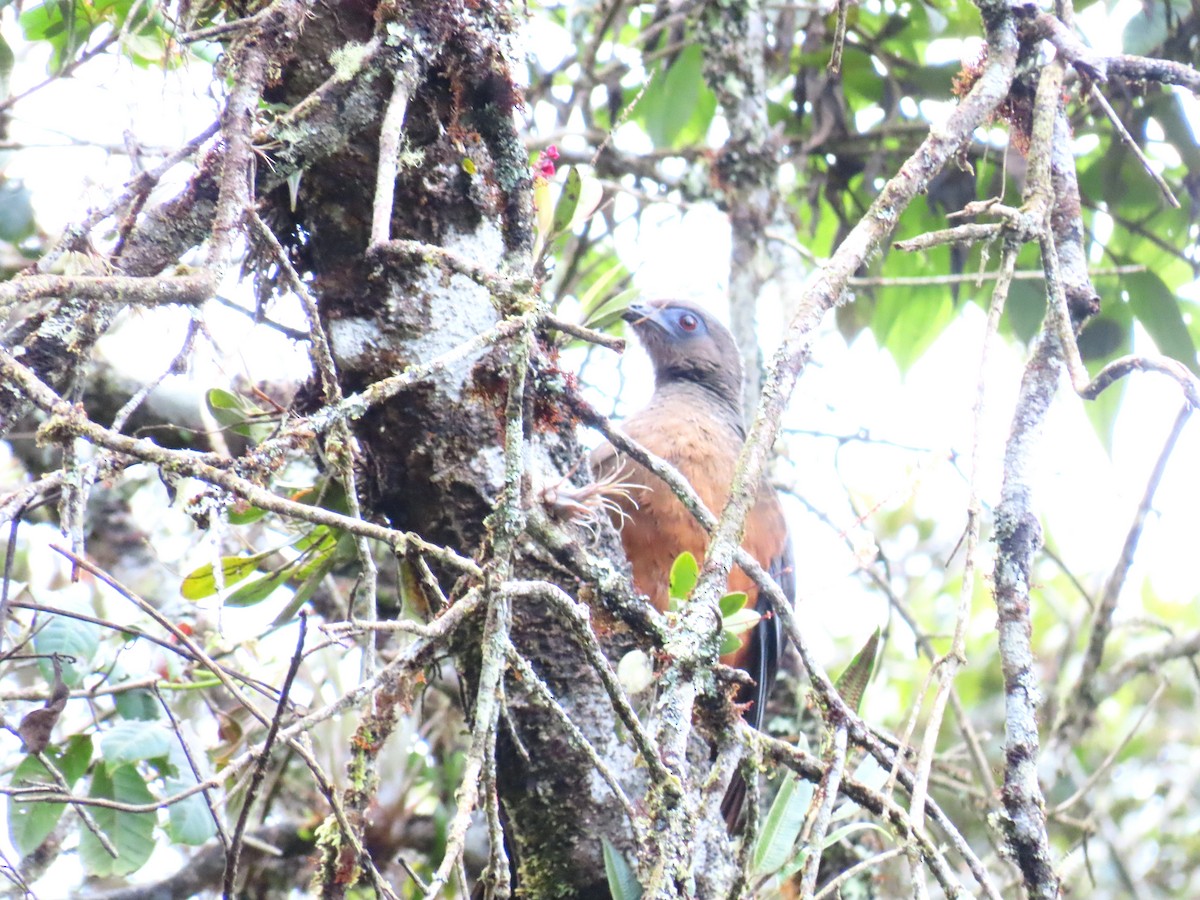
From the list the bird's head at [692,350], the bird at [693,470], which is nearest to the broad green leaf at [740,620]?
the bird at [693,470]

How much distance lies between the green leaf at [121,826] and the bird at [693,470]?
1.37 meters

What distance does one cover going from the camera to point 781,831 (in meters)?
2.48

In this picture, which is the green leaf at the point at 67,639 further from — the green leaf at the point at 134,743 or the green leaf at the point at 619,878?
the green leaf at the point at 619,878

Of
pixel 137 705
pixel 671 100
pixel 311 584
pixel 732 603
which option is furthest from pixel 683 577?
pixel 671 100

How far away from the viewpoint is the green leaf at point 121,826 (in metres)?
2.99

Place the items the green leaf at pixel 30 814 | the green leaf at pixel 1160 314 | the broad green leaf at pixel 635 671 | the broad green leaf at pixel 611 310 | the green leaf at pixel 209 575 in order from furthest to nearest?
1. the green leaf at pixel 1160 314
2. the broad green leaf at pixel 611 310
3. the green leaf at pixel 209 575
4. the green leaf at pixel 30 814
5. the broad green leaf at pixel 635 671

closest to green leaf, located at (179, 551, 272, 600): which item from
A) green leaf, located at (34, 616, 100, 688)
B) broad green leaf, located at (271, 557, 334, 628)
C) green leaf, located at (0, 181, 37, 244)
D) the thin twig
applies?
broad green leaf, located at (271, 557, 334, 628)

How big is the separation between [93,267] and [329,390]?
406mm

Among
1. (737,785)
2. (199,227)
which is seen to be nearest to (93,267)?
(199,227)

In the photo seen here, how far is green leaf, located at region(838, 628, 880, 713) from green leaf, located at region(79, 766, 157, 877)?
5.59ft

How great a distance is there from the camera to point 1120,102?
4.41 m

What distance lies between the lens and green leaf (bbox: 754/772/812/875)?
244cm

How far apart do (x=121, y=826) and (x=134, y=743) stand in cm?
24

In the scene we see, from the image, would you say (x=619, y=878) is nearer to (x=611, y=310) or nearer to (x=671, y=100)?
(x=611, y=310)
